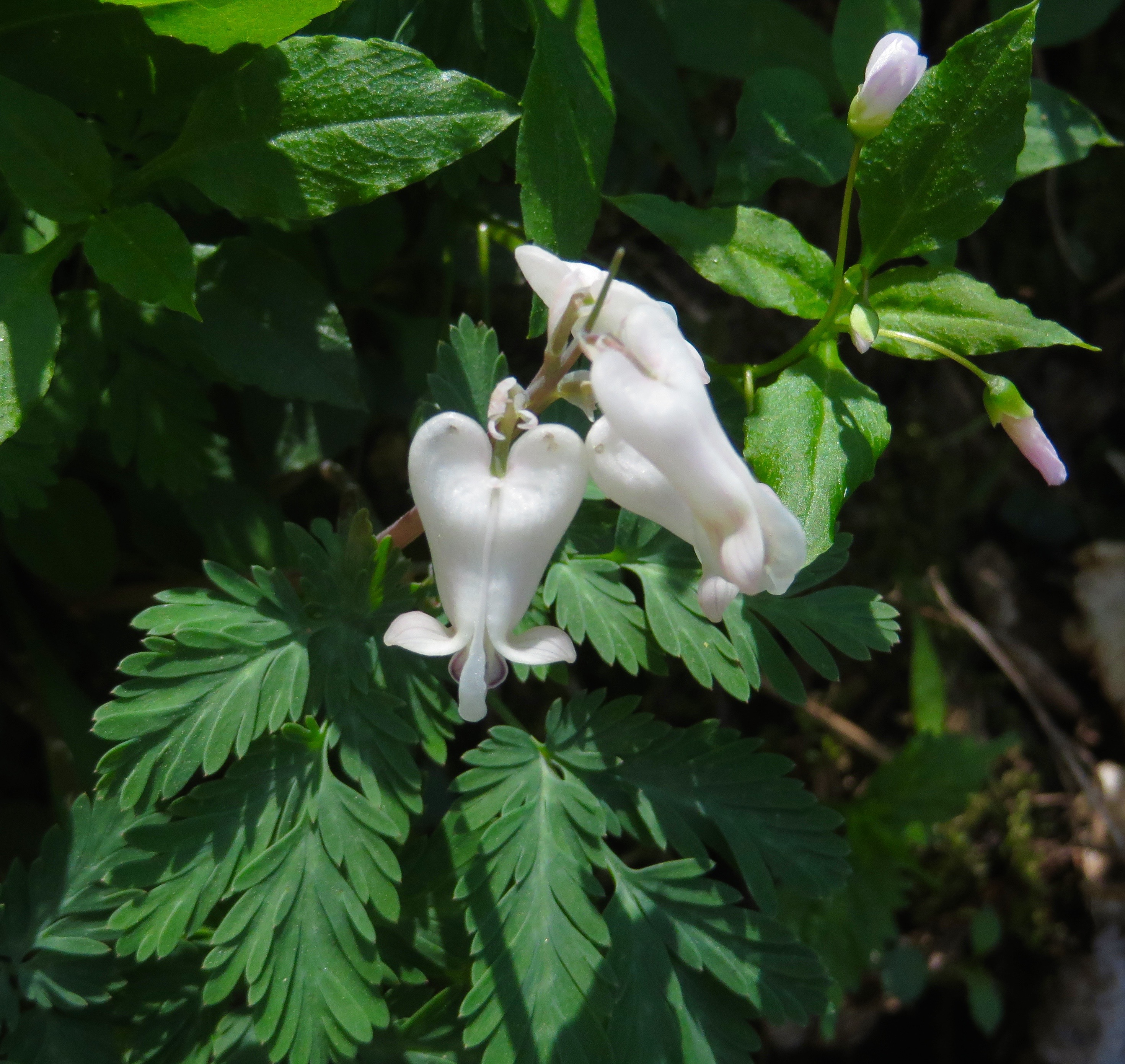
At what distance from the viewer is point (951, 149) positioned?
5.23 ft

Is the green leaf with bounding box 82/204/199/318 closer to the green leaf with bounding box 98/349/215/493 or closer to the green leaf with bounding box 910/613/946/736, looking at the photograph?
the green leaf with bounding box 98/349/215/493

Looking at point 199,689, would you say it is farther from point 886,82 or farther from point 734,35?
point 734,35

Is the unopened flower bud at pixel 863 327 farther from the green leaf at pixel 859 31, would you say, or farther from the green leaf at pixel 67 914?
the green leaf at pixel 67 914

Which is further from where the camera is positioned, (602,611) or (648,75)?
(648,75)

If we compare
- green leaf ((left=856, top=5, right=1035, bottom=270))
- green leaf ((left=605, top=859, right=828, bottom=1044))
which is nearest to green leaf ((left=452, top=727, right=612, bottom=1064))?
Answer: green leaf ((left=605, top=859, right=828, bottom=1044))

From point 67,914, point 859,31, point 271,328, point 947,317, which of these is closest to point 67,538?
point 271,328

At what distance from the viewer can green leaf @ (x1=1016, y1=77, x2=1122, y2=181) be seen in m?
1.98

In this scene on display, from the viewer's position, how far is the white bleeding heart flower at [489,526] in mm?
1291

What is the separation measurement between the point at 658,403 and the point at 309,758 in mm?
826

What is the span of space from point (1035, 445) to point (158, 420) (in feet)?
5.16

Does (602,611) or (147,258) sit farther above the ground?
(147,258)

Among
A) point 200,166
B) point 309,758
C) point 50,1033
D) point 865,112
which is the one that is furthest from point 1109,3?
point 50,1033

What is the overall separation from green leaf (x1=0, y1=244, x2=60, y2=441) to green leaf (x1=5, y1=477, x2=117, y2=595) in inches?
29.2

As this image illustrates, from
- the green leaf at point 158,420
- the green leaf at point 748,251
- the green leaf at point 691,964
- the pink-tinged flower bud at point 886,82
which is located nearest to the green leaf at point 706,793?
the green leaf at point 691,964
